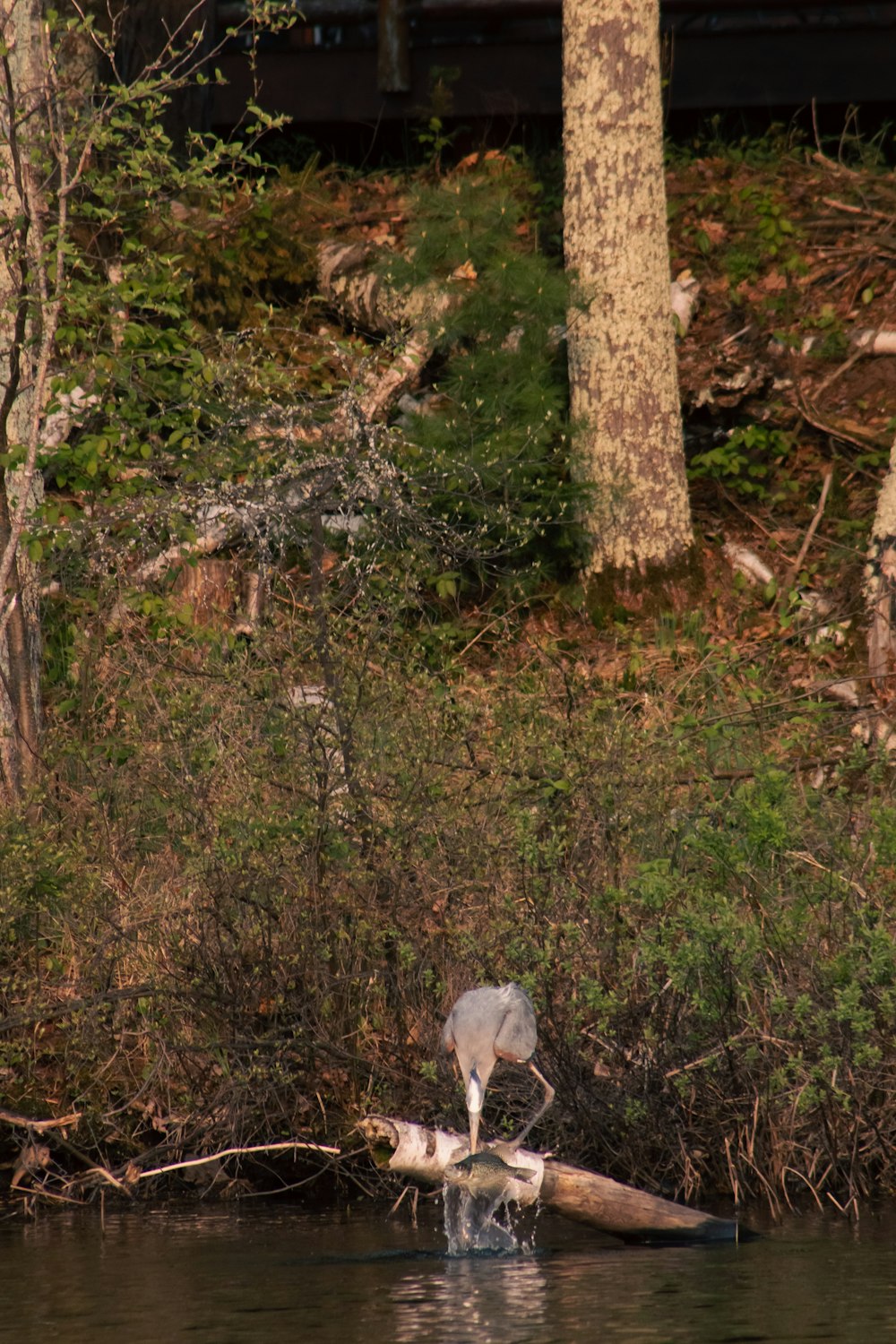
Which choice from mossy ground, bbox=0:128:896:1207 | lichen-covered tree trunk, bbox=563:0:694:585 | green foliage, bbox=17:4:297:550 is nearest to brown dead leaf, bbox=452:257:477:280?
lichen-covered tree trunk, bbox=563:0:694:585

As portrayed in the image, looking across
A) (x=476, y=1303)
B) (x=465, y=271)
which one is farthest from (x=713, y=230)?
(x=476, y=1303)

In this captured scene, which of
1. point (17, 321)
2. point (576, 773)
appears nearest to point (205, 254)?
point (17, 321)

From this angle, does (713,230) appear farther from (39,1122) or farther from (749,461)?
(39,1122)

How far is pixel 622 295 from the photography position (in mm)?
13188

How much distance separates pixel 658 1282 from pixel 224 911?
279 centimetres

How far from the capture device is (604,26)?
43.8 ft

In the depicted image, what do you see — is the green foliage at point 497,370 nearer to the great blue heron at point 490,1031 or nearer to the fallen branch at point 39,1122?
the fallen branch at point 39,1122

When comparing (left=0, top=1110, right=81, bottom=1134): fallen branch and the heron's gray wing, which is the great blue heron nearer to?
the heron's gray wing

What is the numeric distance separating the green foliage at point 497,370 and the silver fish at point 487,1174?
6291 mm

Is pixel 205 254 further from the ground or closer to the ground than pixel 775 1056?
further from the ground

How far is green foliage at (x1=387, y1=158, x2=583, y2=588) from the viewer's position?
12.2 m

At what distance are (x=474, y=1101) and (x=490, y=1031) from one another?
0.25 metres

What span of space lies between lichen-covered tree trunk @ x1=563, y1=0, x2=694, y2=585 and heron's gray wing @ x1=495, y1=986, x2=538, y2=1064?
687cm

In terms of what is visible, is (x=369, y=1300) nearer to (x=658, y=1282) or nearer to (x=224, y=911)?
(x=658, y=1282)
